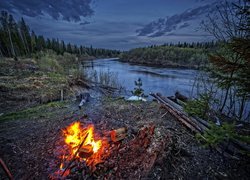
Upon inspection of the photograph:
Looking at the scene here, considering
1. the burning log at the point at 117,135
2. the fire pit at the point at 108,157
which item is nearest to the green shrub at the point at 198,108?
the fire pit at the point at 108,157

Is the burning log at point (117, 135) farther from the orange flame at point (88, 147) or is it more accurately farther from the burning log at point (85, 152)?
the burning log at point (85, 152)

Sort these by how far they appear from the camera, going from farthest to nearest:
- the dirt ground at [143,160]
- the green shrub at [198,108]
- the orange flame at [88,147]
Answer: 1. the green shrub at [198,108]
2. the orange flame at [88,147]
3. the dirt ground at [143,160]

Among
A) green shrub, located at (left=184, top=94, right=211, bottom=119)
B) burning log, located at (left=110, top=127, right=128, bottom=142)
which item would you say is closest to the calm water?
green shrub, located at (left=184, top=94, right=211, bottom=119)

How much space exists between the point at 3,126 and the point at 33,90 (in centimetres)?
541

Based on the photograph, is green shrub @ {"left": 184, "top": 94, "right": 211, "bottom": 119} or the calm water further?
the calm water

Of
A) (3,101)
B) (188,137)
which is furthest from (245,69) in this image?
(3,101)

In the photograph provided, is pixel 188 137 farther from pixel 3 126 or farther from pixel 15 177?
pixel 3 126

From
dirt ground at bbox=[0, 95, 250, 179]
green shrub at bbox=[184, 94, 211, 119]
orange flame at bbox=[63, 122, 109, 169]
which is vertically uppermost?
green shrub at bbox=[184, 94, 211, 119]

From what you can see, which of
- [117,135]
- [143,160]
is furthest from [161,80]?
[143,160]

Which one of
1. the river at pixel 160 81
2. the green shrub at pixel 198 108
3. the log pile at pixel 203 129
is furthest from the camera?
the river at pixel 160 81

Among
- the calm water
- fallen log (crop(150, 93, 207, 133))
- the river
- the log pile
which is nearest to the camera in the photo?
the log pile

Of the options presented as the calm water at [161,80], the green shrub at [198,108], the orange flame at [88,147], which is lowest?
the calm water at [161,80]

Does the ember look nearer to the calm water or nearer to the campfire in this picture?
the campfire

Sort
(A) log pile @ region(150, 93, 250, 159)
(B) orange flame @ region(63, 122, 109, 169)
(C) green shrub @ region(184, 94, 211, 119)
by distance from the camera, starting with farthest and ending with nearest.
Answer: (C) green shrub @ region(184, 94, 211, 119) < (A) log pile @ region(150, 93, 250, 159) < (B) orange flame @ region(63, 122, 109, 169)
